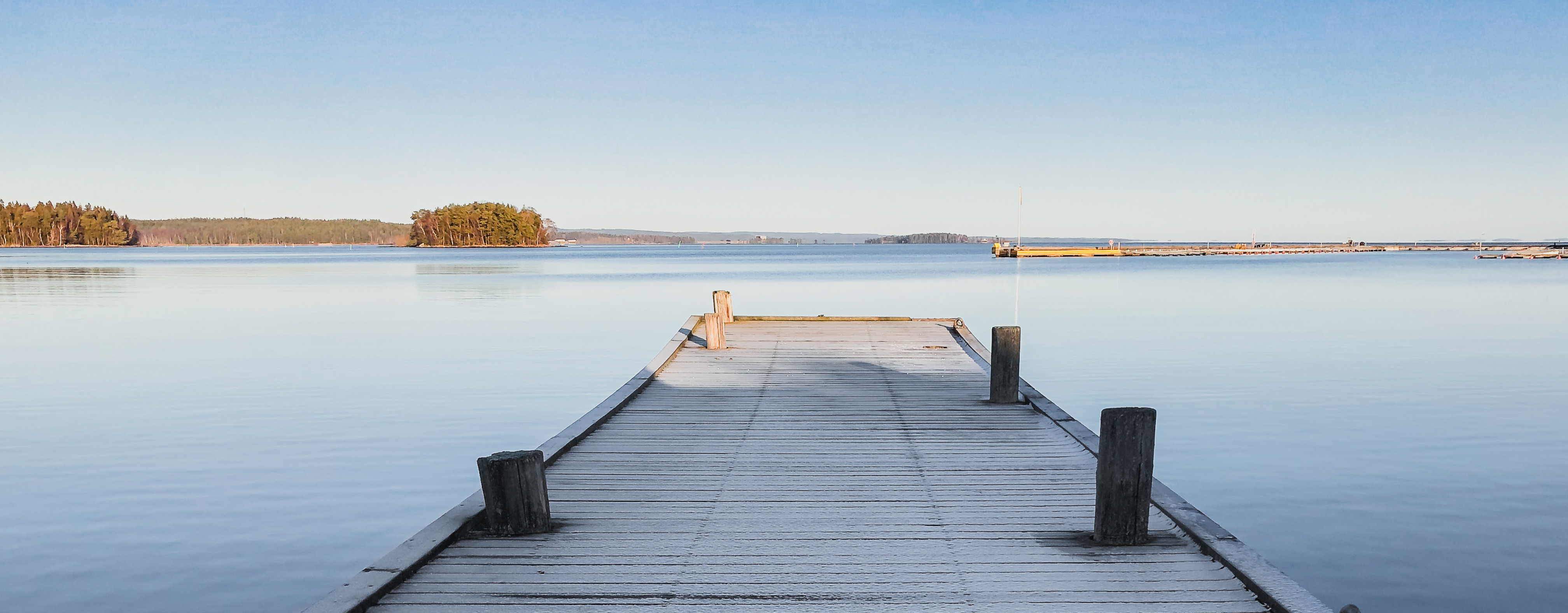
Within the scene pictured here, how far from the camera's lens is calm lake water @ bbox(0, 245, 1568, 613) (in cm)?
659

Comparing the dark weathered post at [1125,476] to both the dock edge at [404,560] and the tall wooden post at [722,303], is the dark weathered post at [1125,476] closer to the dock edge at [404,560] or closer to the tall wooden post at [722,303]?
the dock edge at [404,560]

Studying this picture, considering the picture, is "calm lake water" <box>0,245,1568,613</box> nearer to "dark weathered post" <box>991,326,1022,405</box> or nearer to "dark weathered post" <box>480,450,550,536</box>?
"dark weathered post" <box>991,326,1022,405</box>

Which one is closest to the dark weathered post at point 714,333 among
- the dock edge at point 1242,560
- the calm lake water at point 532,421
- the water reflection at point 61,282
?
the calm lake water at point 532,421

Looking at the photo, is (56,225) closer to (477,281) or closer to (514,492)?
(477,281)

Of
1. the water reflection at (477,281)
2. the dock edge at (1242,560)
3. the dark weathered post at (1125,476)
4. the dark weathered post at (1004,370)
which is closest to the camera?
the dock edge at (1242,560)

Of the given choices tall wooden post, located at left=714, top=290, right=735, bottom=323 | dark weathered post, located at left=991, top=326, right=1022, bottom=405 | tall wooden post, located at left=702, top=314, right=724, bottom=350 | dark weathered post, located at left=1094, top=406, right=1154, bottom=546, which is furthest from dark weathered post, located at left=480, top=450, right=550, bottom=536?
tall wooden post, located at left=714, top=290, right=735, bottom=323

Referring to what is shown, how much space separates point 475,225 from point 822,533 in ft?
537

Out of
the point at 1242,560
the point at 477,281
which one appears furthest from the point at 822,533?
the point at 477,281

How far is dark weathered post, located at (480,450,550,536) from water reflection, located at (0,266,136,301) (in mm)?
36799

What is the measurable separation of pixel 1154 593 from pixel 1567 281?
55.2 metres

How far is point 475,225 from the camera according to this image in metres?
158

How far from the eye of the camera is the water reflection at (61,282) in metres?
35.2

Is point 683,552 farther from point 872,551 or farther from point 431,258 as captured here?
point 431,258

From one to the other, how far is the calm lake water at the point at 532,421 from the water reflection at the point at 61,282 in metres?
0.97
